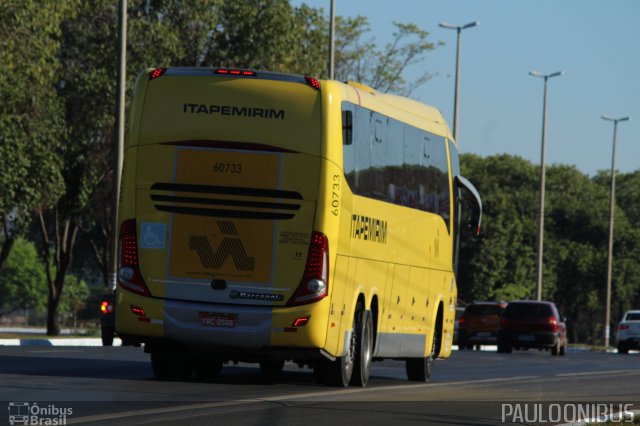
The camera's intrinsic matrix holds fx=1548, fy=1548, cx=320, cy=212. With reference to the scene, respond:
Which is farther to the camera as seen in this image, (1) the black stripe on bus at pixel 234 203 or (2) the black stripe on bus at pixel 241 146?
(2) the black stripe on bus at pixel 241 146

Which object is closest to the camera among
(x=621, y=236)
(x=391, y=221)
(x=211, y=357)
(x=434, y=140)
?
(x=211, y=357)

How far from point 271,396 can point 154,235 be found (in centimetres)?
255

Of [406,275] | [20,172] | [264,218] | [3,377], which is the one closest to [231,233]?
[264,218]

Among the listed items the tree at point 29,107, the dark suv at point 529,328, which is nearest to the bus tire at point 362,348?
the tree at point 29,107

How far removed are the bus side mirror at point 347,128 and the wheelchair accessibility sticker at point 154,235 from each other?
2.34m

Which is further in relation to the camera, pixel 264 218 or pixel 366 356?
pixel 366 356

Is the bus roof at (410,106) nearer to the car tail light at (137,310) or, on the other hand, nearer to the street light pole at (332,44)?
the car tail light at (137,310)

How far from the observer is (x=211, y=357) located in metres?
18.5

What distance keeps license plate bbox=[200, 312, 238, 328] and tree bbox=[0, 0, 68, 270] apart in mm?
22803

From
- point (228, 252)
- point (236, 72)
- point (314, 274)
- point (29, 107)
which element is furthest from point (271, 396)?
point (29, 107)

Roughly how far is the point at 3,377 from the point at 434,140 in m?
8.07

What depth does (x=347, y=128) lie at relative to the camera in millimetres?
18078

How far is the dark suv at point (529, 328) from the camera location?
44812mm

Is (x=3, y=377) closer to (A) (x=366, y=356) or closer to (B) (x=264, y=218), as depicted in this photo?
(B) (x=264, y=218)
